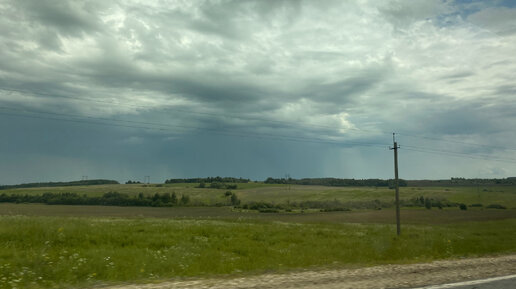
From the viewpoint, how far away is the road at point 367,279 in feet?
32.9

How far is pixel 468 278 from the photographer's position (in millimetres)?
11219

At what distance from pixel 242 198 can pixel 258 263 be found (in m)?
103

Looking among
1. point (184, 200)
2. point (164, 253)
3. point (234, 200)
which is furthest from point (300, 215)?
point (164, 253)

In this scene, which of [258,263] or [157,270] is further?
[258,263]

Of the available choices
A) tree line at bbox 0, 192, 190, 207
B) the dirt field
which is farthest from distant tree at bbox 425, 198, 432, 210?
tree line at bbox 0, 192, 190, 207

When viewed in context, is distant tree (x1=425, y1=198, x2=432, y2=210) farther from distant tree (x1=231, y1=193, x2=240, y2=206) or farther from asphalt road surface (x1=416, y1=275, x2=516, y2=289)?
asphalt road surface (x1=416, y1=275, x2=516, y2=289)

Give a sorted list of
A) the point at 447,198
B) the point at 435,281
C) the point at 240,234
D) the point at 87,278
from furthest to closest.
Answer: the point at 447,198 < the point at 240,234 < the point at 87,278 < the point at 435,281

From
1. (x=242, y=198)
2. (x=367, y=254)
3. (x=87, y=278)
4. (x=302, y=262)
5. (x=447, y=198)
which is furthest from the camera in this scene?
(x=242, y=198)

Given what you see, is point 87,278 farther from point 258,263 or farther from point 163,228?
point 163,228

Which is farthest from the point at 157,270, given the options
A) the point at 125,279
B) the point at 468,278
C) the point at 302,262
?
the point at 468,278

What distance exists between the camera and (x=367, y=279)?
36.4ft

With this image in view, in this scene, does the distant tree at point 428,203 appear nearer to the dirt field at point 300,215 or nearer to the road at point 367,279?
the dirt field at point 300,215

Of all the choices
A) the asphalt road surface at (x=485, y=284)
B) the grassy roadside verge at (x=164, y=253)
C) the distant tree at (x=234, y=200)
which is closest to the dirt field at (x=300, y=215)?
the distant tree at (x=234, y=200)

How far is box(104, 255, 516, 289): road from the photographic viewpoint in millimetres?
10039
